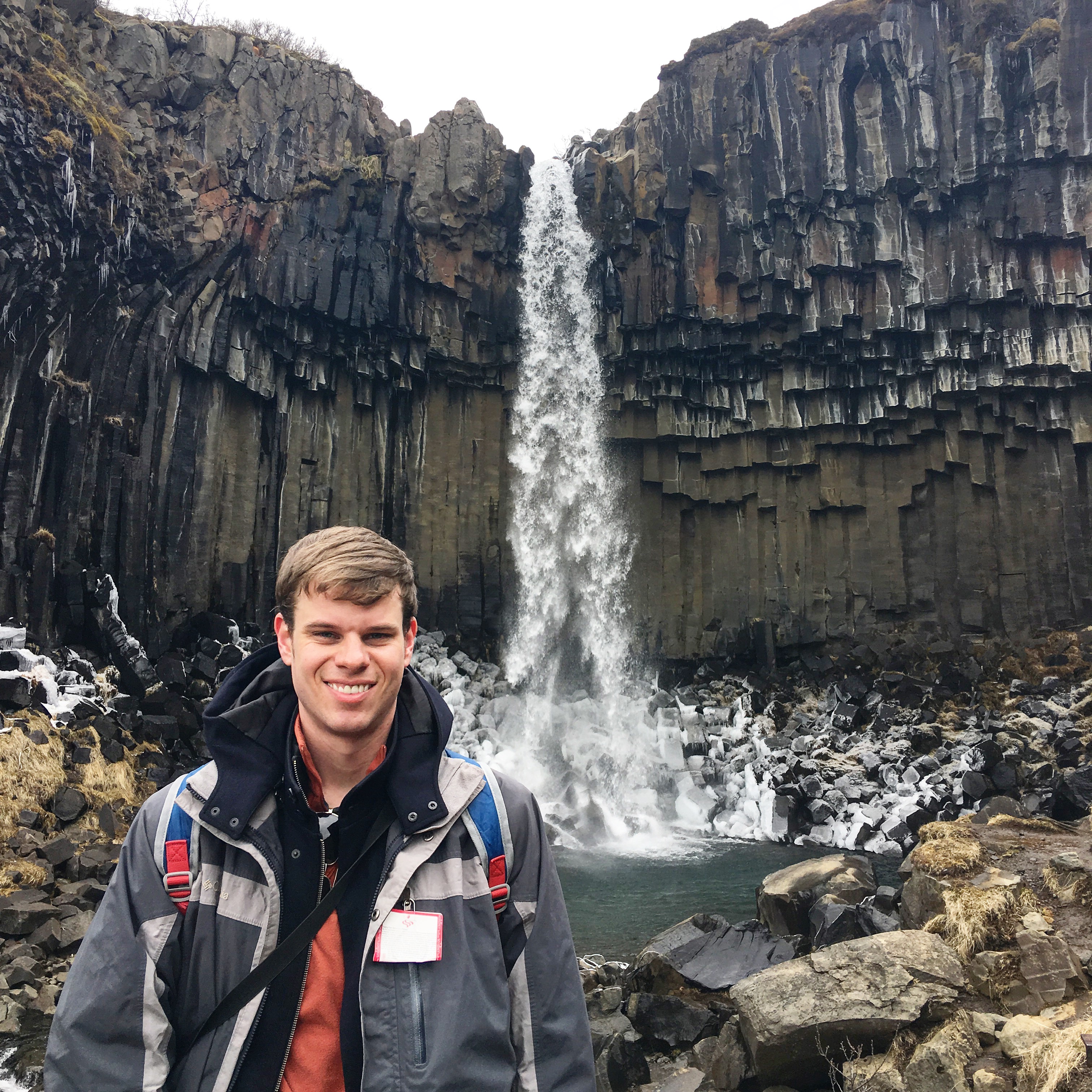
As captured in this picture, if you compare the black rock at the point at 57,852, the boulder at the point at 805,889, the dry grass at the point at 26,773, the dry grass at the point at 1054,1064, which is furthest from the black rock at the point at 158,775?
the dry grass at the point at 1054,1064

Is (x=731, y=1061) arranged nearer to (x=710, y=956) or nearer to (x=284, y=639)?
(x=710, y=956)

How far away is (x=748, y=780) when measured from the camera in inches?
747

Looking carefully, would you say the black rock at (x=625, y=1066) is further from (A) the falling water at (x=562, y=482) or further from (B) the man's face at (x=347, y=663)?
(A) the falling water at (x=562, y=482)

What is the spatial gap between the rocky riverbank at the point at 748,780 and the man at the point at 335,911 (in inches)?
154

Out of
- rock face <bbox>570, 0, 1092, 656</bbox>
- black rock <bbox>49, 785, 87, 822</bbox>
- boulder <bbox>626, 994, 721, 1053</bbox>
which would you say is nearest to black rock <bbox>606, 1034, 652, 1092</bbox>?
boulder <bbox>626, 994, 721, 1053</bbox>

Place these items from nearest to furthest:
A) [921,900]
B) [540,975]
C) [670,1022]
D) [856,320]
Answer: [540,975]
[670,1022]
[921,900]
[856,320]

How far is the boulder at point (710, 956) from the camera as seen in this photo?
23.7ft

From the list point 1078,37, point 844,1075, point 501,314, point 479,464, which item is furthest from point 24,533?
point 1078,37

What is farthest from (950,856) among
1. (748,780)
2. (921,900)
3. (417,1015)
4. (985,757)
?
(748,780)

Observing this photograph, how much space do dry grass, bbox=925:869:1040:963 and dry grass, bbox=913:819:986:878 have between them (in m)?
0.65

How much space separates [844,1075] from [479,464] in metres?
21.6

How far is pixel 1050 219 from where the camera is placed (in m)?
22.0

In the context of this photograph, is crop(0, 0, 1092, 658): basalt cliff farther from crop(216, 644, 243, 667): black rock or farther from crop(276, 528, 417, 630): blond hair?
crop(276, 528, 417, 630): blond hair

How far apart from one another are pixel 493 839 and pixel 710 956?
21.2 feet
